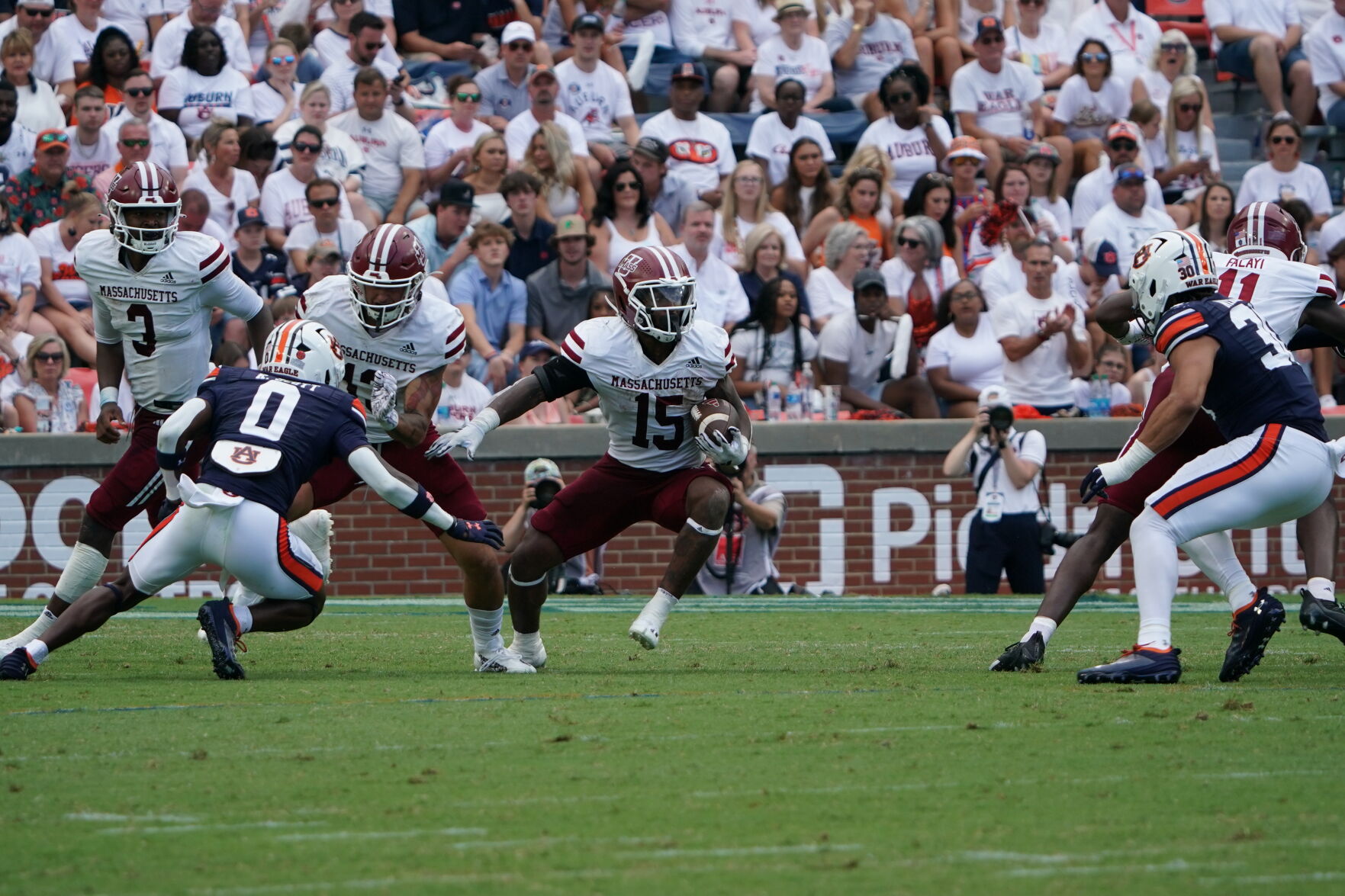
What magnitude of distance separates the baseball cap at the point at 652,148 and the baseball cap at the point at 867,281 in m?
2.10

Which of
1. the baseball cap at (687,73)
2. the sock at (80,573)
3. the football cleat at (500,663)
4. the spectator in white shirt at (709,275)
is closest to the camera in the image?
the football cleat at (500,663)

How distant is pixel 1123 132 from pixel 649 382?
899 cm

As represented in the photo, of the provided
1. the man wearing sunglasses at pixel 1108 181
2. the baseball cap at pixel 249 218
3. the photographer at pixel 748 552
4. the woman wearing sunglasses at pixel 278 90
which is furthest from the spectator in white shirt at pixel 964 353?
the woman wearing sunglasses at pixel 278 90

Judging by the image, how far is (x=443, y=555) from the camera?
13.3 m

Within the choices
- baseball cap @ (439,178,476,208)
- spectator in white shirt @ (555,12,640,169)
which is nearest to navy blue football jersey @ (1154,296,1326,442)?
baseball cap @ (439,178,476,208)

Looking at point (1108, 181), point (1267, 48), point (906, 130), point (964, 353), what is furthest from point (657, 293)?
point (1267, 48)

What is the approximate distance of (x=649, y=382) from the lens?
7.64 meters

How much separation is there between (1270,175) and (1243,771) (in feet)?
39.0

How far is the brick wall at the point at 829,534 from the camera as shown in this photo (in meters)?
13.2

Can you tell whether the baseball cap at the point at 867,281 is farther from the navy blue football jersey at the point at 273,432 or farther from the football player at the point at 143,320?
the navy blue football jersey at the point at 273,432

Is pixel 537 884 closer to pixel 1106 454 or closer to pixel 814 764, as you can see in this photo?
pixel 814 764

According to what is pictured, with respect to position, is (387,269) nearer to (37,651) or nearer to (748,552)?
(37,651)

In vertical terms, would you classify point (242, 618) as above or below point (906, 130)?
below

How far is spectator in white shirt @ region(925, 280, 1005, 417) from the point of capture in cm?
1357
